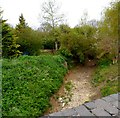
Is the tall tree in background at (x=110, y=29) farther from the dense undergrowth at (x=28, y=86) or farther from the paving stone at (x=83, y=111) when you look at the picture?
the paving stone at (x=83, y=111)

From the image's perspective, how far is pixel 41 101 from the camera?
6.96 m

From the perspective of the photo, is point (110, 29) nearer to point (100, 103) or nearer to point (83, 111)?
Result: point (100, 103)

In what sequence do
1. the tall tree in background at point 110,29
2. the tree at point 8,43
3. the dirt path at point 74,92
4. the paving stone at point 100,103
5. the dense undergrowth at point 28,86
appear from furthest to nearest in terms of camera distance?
the tree at point 8,43, the tall tree in background at point 110,29, the dirt path at point 74,92, the dense undergrowth at point 28,86, the paving stone at point 100,103

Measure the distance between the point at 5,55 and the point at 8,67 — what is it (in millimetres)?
5177

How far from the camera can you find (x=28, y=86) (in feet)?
25.3

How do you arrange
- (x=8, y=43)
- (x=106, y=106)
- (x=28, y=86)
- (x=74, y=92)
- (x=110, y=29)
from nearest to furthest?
(x=106, y=106), (x=28, y=86), (x=74, y=92), (x=110, y=29), (x=8, y=43)

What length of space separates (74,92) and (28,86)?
243cm

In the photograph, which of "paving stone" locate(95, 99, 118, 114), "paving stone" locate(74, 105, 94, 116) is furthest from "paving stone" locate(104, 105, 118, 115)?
"paving stone" locate(74, 105, 94, 116)

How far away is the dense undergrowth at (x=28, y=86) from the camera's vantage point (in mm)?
6320

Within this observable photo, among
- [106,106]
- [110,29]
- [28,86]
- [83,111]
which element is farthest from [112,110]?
[110,29]

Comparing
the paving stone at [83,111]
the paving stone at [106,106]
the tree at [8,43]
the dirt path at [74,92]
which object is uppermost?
the tree at [8,43]

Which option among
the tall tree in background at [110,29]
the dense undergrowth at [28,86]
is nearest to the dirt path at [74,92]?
the dense undergrowth at [28,86]

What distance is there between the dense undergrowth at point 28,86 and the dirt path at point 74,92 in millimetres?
342

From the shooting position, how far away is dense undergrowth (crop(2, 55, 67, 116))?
632 cm
